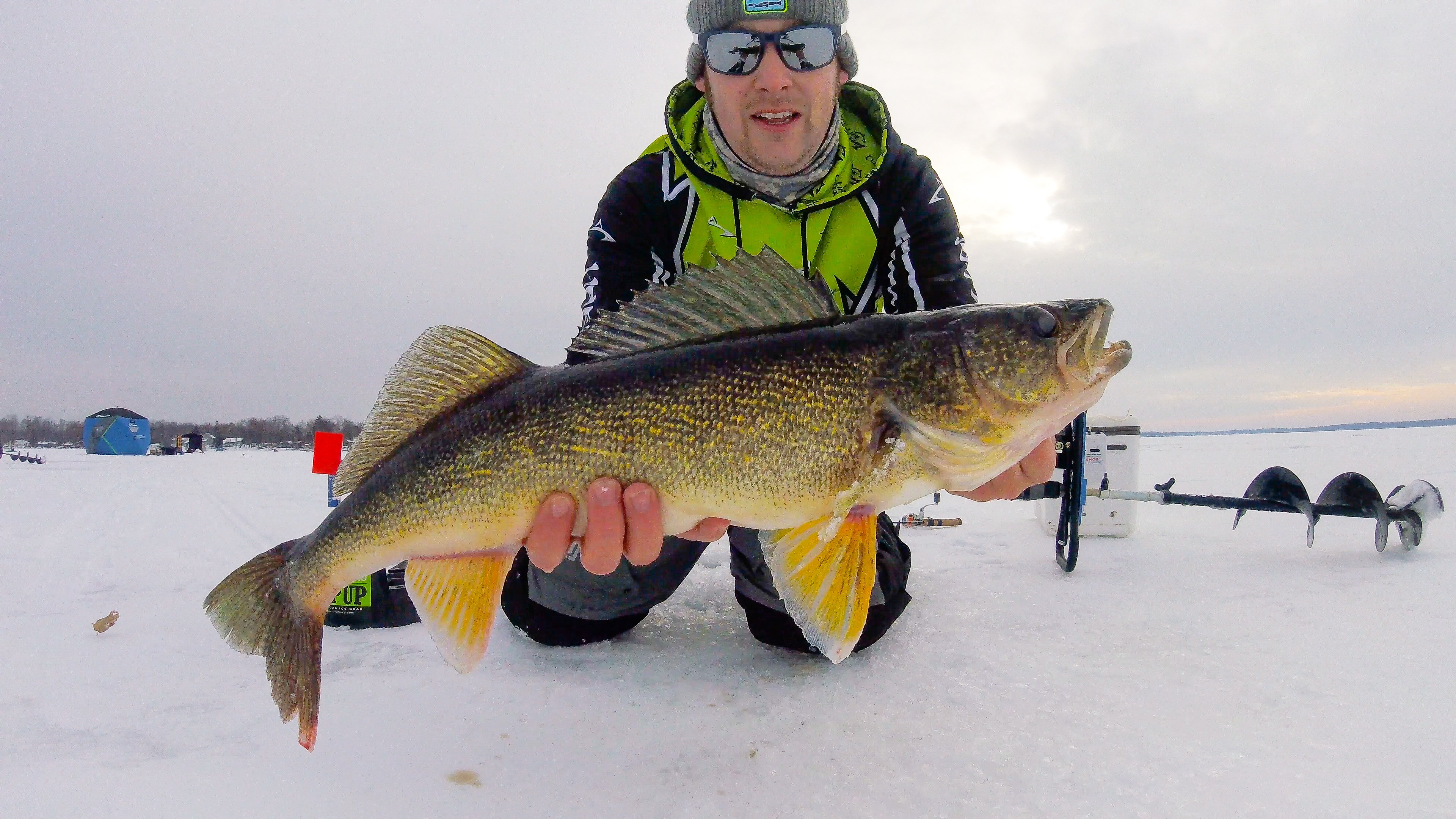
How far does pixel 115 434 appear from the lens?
→ 31047 mm

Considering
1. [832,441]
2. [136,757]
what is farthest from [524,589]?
[832,441]

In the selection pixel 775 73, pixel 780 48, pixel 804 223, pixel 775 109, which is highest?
pixel 780 48

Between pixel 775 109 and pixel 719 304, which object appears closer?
pixel 719 304

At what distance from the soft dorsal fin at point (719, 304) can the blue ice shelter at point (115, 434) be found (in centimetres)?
3829

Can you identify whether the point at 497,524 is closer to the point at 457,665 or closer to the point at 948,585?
the point at 457,665

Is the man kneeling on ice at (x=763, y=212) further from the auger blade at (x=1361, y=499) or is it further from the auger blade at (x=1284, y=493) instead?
the auger blade at (x=1361, y=499)

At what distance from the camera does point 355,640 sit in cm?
310

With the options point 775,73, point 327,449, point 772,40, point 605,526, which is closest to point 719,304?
point 605,526

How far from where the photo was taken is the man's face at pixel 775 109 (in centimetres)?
325

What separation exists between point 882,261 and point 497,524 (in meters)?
2.45

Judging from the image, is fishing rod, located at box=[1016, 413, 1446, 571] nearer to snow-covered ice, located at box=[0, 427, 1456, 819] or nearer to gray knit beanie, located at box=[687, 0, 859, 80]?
snow-covered ice, located at box=[0, 427, 1456, 819]

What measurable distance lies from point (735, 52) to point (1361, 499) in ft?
15.1

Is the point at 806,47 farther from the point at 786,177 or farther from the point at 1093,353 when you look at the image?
the point at 1093,353

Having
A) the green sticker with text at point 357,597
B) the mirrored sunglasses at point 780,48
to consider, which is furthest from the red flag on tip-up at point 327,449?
the mirrored sunglasses at point 780,48
